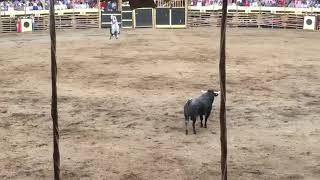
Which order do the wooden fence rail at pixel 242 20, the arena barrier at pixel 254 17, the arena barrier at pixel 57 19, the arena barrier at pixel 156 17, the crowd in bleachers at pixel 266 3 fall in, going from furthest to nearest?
the wooden fence rail at pixel 242 20 → the crowd in bleachers at pixel 266 3 → the arena barrier at pixel 254 17 → the arena barrier at pixel 156 17 → the arena barrier at pixel 57 19

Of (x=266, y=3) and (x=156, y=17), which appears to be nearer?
(x=156, y=17)

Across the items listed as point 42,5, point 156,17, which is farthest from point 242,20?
point 42,5

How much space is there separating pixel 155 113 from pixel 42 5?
2299 cm

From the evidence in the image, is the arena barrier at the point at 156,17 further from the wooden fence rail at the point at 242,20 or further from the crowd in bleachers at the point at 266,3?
the crowd in bleachers at the point at 266,3

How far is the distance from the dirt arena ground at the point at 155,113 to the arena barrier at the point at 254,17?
33.3ft

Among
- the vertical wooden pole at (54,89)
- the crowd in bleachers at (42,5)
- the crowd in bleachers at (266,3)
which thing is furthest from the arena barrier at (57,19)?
the vertical wooden pole at (54,89)

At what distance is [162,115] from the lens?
12.6m

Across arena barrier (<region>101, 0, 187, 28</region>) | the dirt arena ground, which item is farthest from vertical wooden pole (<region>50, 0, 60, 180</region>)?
arena barrier (<region>101, 0, 187, 28</region>)

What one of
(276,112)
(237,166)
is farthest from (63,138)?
(276,112)

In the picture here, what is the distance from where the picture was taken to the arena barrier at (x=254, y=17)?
110 feet

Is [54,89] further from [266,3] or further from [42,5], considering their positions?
[266,3]

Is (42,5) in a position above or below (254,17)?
above

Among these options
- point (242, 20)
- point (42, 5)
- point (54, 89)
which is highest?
point (42, 5)

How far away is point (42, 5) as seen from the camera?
33.5 metres
